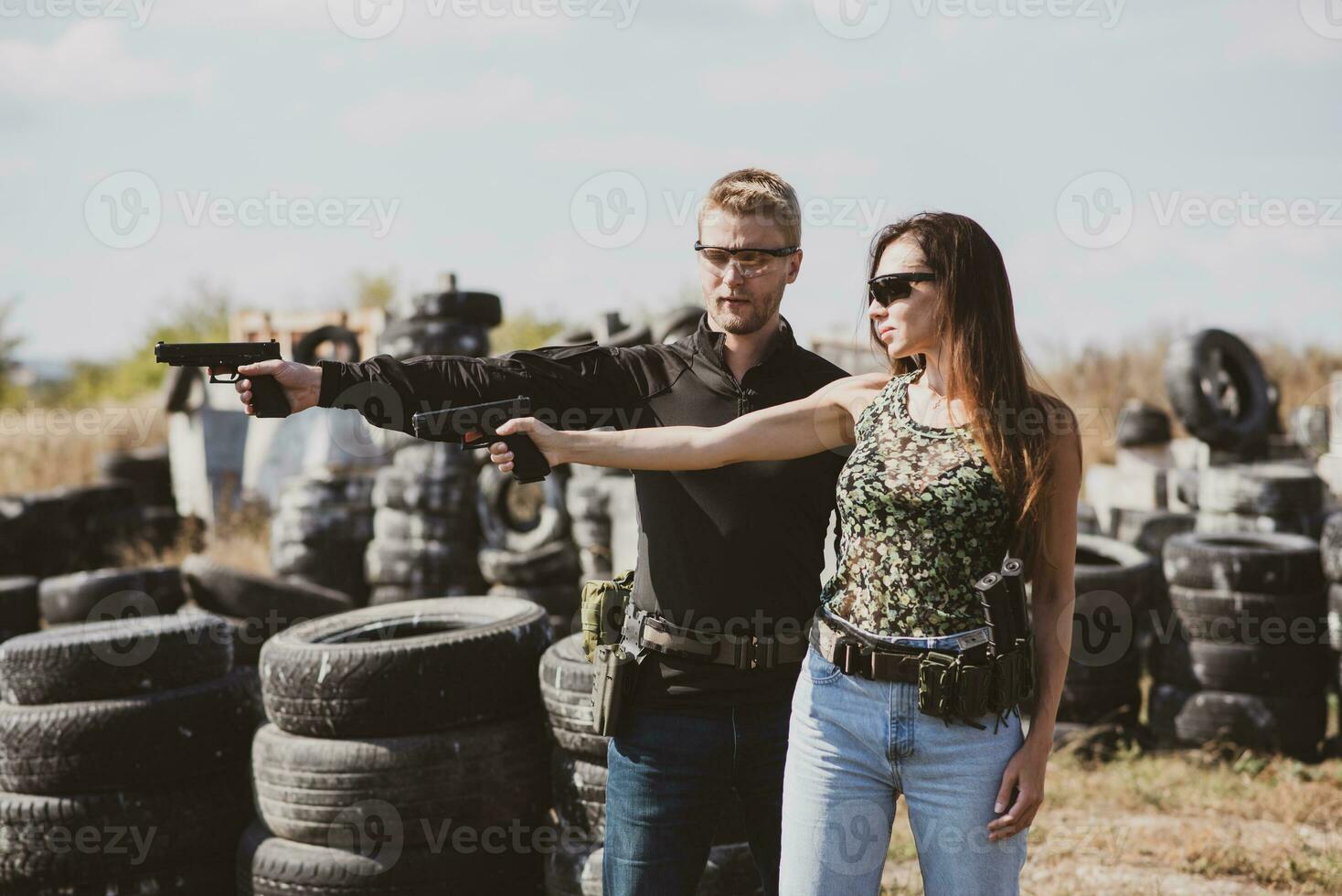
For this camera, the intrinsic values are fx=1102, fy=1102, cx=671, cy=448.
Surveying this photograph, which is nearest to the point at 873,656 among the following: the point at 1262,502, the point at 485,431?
the point at 485,431

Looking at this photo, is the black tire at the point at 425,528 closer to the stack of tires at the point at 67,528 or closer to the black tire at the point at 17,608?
the black tire at the point at 17,608

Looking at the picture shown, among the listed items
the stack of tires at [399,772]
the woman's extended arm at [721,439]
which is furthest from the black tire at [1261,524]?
the woman's extended arm at [721,439]

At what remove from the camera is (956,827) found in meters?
2.06

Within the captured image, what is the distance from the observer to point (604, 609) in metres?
2.92

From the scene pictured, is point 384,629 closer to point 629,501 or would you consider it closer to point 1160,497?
point 629,501

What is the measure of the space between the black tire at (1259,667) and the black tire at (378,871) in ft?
13.6

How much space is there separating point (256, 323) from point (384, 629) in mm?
16467

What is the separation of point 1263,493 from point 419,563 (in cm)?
615

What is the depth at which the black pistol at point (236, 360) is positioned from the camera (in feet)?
8.16

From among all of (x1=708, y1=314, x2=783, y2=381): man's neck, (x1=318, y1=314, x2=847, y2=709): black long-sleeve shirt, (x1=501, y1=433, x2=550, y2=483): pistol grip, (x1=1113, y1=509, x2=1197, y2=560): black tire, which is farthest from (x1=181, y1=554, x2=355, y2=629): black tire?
(x1=1113, y1=509, x2=1197, y2=560): black tire

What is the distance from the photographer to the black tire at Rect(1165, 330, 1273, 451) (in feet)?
33.4

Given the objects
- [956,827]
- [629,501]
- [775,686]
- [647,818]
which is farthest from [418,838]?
[629,501]

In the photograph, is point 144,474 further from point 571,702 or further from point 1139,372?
point 1139,372

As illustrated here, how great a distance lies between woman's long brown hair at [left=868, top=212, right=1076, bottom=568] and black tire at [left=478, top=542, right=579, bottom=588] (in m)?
6.44
